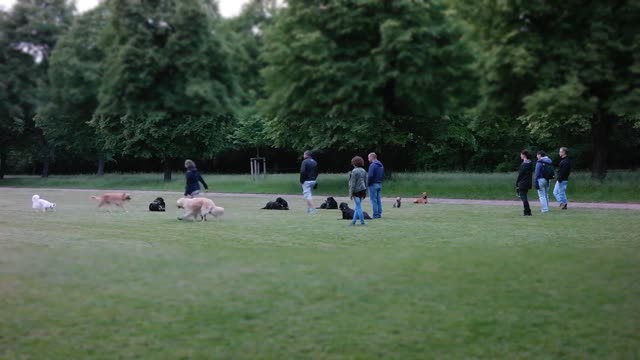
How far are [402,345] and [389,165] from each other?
796 cm

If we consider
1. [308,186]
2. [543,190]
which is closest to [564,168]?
[543,190]

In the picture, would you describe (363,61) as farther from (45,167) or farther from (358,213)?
(358,213)

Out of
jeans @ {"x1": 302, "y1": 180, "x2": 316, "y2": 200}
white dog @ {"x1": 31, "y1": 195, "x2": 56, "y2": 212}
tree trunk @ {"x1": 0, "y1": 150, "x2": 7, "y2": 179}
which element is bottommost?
white dog @ {"x1": 31, "y1": 195, "x2": 56, "y2": 212}

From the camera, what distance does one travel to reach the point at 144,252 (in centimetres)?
996

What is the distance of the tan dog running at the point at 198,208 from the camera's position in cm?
1898

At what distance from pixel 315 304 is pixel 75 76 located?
4.26 meters

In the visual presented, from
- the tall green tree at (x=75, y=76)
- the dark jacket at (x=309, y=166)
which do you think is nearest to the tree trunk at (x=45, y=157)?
the tall green tree at (x=75, y=76)

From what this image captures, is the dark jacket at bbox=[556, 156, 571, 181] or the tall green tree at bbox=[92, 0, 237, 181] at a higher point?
the tall green tree at bbox=[92, 0, 237, 181]

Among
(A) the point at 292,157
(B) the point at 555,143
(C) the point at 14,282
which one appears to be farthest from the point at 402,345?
(B) the point at 555,143

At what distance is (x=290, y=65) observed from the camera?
152 inches

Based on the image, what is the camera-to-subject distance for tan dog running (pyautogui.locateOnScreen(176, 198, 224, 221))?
747 inches

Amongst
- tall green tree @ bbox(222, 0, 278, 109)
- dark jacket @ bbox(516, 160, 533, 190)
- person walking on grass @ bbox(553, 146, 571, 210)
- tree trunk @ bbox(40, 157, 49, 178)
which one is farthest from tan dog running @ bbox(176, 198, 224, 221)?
tall green tree @ bbox(222, 0, 278, 109)

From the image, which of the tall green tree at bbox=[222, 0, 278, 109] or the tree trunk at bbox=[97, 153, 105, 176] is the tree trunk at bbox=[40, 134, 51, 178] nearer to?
the tree trunk at bbox=[97, 153, 105, 176]

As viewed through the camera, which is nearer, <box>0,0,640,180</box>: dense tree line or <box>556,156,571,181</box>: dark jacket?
<box>0,0,640,180</box>: dense tree line
